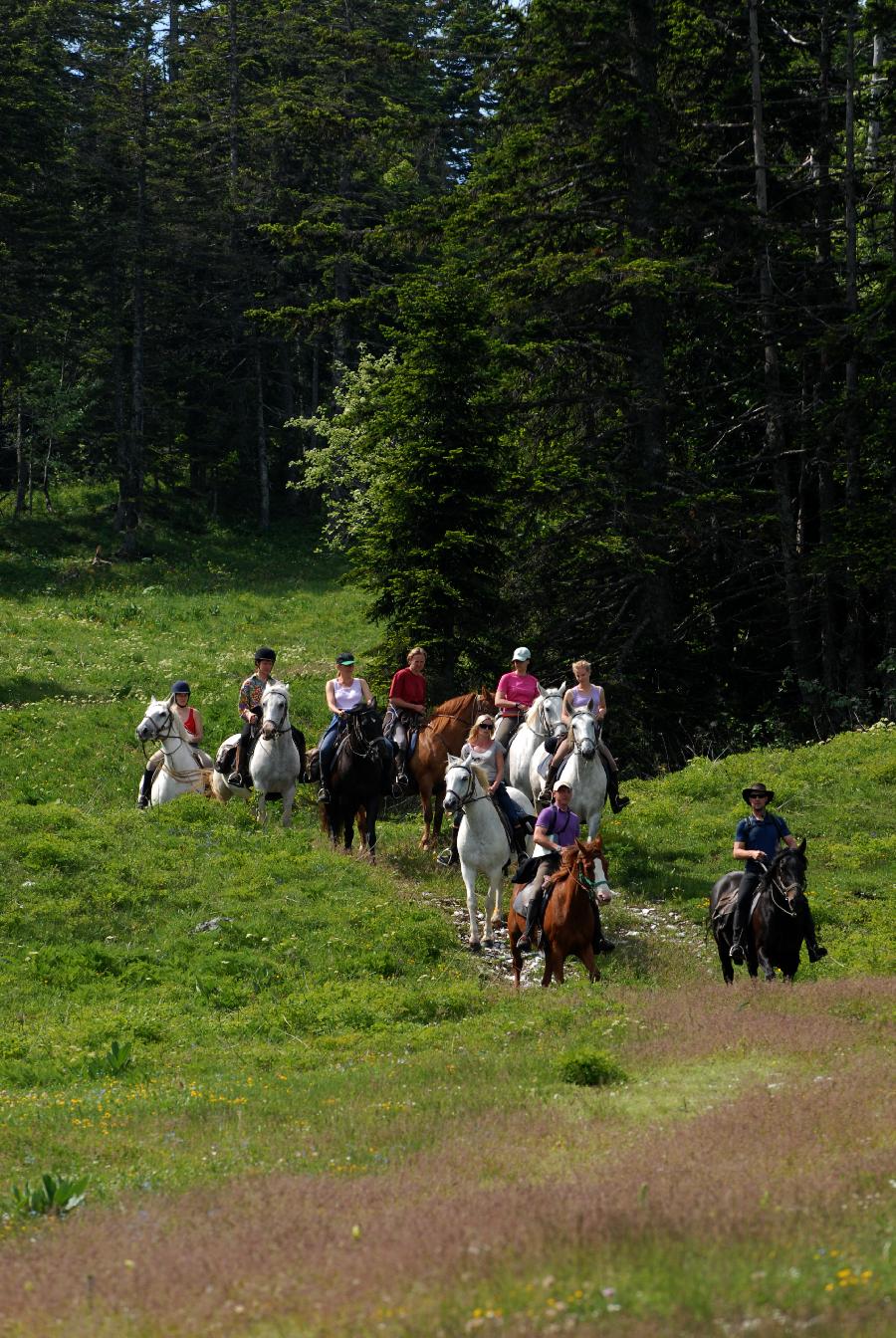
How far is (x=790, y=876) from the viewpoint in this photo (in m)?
15.2

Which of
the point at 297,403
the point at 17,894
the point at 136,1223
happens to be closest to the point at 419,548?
the point at 17,894

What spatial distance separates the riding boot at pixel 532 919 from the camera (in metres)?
16.6

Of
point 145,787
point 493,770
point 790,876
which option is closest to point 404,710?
point 145,787

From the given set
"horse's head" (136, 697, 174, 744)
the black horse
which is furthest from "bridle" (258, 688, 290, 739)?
"horse's head" (136, 697, 174, 744)

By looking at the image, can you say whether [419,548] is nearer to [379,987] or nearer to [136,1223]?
[379,987]

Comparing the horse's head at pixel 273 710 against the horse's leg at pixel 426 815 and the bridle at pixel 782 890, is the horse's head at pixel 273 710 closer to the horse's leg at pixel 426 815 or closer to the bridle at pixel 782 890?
the horse's leg at pixel 426 815

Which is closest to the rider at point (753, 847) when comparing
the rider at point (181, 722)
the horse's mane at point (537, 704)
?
the horse's mane at point (537, 704)

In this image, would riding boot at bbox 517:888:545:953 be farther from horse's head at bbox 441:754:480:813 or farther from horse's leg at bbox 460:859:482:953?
horse's head at bbox 441:754:480:813

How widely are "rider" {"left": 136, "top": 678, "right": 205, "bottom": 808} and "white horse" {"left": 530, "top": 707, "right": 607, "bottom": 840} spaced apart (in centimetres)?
647

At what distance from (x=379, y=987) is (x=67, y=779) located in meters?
13.4

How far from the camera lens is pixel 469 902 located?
1905 centimetres

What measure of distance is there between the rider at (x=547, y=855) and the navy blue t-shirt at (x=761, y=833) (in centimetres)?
195

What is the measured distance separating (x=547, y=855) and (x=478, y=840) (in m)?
2.18

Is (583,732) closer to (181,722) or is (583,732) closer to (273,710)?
(273,710)
